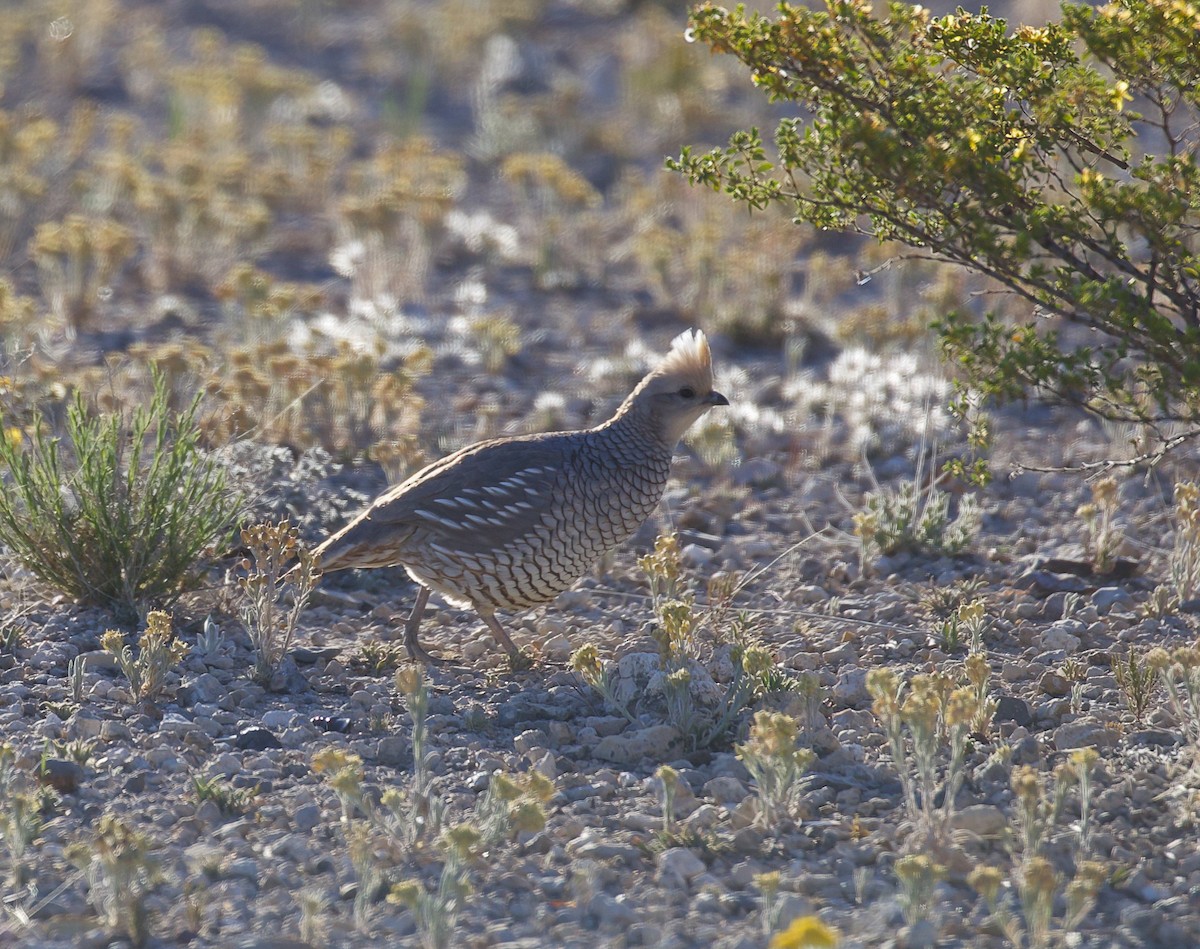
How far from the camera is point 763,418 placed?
9094 millimetres

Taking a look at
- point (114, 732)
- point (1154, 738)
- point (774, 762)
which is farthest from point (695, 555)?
point (114, 732)

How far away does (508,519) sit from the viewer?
6121mm

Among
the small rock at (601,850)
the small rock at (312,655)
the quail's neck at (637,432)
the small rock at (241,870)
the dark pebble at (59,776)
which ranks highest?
the quail's neck at (637,432)

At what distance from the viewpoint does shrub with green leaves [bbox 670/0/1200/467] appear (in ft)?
15.5

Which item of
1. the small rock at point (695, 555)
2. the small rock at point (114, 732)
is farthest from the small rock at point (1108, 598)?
the small rock at point (114, 732)

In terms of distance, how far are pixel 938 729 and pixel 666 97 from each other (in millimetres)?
11480

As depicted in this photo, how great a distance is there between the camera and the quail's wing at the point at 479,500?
6121 millimetres

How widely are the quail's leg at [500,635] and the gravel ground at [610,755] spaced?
0.09m

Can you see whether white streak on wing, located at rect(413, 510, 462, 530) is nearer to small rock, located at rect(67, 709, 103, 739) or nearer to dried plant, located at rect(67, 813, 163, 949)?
small rock, located at rect(67, 709, 103, 739)

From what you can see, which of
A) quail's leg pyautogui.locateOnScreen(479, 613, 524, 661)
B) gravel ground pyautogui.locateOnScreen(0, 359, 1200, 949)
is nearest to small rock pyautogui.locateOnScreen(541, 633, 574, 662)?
gravel ground pyautogui.locateOnScreen(0, 359, 1200, 949)

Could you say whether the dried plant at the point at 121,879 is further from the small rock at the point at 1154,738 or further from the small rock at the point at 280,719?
the small rock at the point at 1154,738

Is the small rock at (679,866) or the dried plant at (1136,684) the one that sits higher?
the dried plant at (1136,684)

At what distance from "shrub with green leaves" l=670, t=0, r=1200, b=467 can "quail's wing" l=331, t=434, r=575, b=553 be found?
145 cm

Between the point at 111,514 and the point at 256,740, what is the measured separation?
4.54 feet
